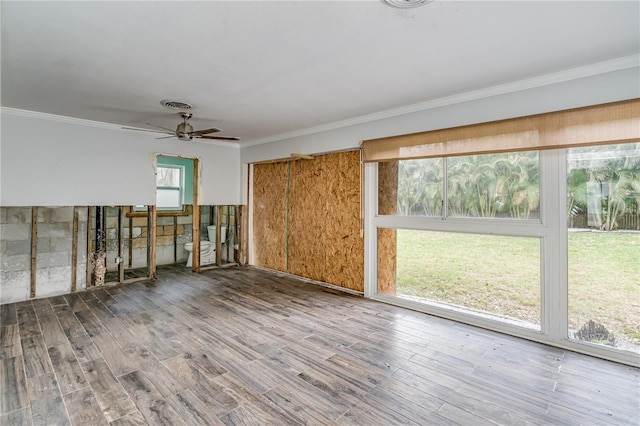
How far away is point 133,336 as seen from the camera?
2.97 meters

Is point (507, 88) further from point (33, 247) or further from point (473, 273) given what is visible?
point (33, 247)

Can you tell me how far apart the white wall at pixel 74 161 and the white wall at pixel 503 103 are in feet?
10.2

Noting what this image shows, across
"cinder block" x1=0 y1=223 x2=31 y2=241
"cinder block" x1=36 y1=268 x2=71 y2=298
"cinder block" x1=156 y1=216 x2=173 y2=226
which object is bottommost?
"cinder block" x1=36 y1=268 x2=71 y2=298

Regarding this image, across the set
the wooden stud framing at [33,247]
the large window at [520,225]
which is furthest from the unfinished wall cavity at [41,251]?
the large window at [520,225]

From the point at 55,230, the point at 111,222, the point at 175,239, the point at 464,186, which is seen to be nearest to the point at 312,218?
the point at 464,186

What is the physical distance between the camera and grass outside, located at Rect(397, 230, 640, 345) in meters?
2.66

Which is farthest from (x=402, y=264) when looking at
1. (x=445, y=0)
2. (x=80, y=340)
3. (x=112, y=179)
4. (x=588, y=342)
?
(x=112, y=179)

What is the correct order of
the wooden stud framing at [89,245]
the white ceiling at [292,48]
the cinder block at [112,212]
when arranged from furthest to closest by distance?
the cinder block at [112,212]
the wooden stud framing at [89,245]
the white ceiling at [292,48]

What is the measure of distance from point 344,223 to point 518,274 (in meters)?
2.29

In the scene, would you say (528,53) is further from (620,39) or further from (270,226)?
Result: (270,226)

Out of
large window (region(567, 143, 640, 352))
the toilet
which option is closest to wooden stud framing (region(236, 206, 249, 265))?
the toilet

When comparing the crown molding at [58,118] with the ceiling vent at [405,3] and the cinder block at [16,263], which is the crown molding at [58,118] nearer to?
the cinder block at [16,263]

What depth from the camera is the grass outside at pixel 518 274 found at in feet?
8.74

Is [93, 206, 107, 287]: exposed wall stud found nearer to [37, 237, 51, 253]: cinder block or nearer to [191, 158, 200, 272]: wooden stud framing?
[37, 237, 51, 253]: cinder block
